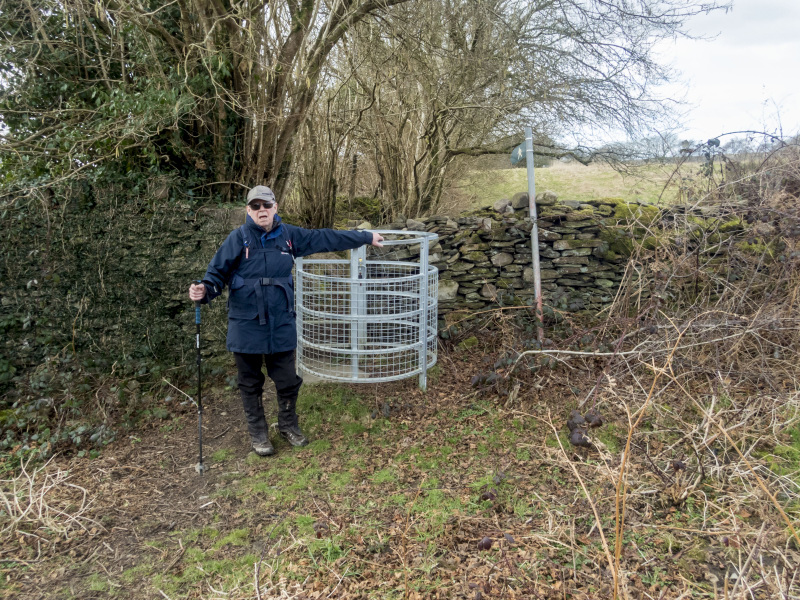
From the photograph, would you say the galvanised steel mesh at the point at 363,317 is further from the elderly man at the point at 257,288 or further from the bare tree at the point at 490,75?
the bare tree at the point at 490,75

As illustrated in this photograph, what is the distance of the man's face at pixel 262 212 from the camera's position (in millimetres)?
3898

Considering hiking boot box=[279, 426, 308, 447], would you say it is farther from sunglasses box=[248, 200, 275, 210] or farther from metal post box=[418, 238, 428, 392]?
sunglasses box=[248, 200, 275, 210]

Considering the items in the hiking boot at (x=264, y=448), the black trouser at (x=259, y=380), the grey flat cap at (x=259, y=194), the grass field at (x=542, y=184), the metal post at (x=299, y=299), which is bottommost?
the hiking boot at (x=264, y=448)

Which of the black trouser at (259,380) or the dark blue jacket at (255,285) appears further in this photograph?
the black trouser at (259,380)

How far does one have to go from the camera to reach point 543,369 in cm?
494

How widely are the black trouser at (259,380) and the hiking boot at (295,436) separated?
189 millimetres

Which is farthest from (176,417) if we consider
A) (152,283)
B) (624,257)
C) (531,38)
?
(531,38)

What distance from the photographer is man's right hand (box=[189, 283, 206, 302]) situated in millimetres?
3729

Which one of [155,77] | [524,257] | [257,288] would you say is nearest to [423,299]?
[257,288]

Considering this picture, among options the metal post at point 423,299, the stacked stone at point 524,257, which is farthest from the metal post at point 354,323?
the stacked stone at point 524,257

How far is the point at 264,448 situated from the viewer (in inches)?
164

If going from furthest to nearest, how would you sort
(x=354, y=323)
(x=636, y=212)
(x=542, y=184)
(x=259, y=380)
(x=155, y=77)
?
A: (x=542, y=184) < (x=636, y=212) < (x=155, y=77) < (x=354, y=323) < (x=259, y=380)

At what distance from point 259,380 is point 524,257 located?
11.6 ft

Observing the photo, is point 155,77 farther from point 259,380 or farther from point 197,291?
point 259,380
